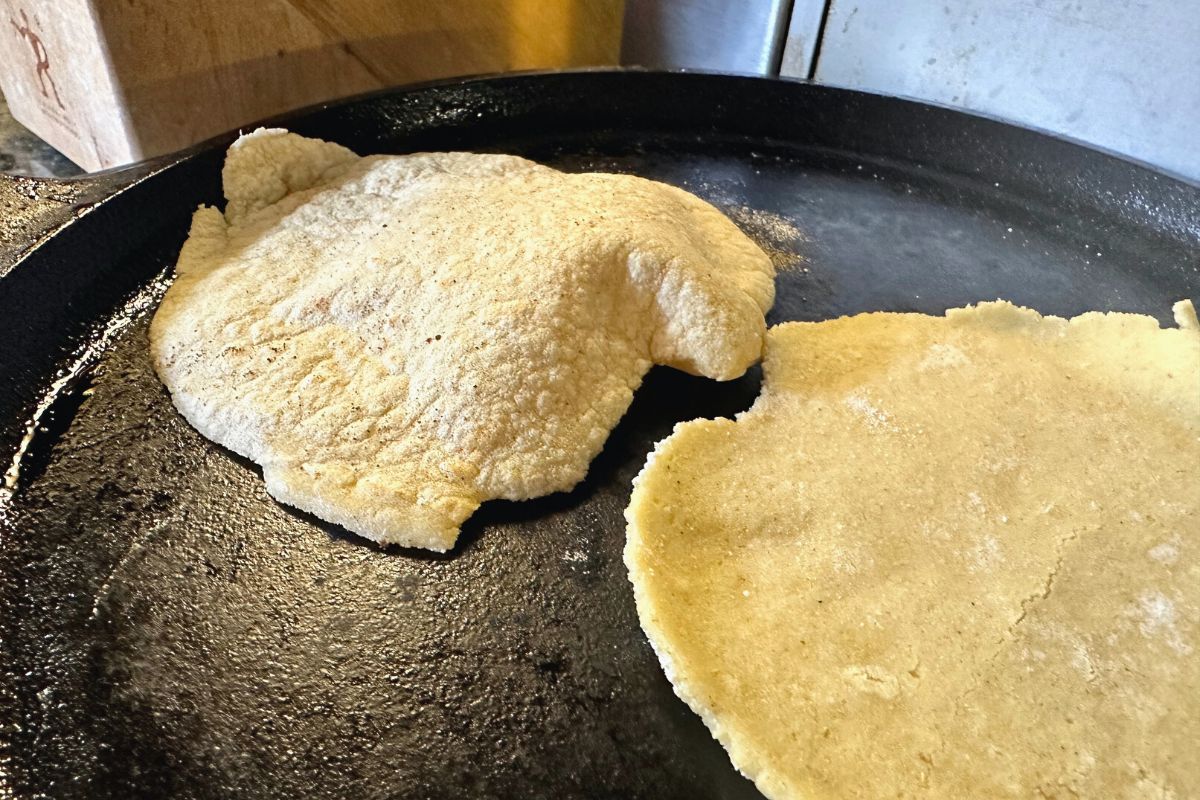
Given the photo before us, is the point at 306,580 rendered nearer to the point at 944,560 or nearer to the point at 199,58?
the point at 944,560

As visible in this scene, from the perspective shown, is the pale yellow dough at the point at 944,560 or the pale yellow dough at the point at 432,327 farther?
the pale yellow dough at the point at 432,327

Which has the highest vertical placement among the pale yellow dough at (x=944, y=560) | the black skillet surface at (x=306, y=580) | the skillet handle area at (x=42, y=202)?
the skillet handle area at (x=42, y=202)

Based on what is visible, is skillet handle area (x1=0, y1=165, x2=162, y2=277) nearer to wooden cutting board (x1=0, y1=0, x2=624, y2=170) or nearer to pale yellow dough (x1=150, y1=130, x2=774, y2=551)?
pale yellow dough (x1=150, y1=130, x2=774, y2=551)

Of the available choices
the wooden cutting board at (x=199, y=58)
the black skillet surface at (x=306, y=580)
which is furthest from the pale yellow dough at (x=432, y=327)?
the wooden cutting board at (x=199, y=58)

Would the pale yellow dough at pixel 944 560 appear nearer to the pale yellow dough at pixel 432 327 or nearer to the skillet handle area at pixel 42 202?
the pale yellow dough at pixel 432 327

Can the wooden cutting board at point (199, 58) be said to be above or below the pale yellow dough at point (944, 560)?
above

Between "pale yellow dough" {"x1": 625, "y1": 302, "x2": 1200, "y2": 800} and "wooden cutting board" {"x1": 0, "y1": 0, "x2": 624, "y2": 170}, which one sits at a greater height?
"wooden cutting board" {"x1": 0, "y1": 0, "x2": 624, "y2": 170}

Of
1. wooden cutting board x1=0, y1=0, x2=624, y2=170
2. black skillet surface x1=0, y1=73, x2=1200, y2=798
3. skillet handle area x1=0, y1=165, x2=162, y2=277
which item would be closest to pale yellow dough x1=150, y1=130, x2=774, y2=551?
black skillet surface x1=0, y1=73, x2=1200, y2=798
